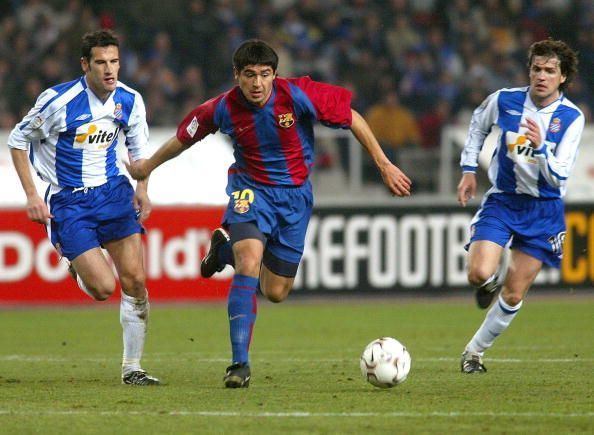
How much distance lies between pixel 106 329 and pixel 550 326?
A: 4.57m

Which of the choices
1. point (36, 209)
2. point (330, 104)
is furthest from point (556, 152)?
point (36, 209)

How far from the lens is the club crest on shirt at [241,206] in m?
8.09

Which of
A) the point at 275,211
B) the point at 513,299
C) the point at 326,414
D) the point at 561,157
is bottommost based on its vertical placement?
the point at 326,414

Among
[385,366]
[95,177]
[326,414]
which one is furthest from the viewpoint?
[95,177]

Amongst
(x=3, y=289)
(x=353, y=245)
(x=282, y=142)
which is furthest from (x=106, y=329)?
(x=282, y=142)

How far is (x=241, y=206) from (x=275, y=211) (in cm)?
25

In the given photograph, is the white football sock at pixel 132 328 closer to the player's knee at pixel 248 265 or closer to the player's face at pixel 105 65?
the player's knee at pixel 248 265

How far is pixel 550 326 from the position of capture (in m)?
12.9

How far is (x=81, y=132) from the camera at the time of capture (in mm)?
8648

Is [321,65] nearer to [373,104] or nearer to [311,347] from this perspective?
[373,104]

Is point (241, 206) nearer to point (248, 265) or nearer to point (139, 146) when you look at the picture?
point (248, 265)

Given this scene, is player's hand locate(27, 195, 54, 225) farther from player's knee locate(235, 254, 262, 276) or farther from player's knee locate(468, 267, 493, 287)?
player's knee locate(468, 267, 493, 287)

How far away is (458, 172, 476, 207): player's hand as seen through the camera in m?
8.79

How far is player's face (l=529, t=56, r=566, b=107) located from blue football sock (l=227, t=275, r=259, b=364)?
2.42 m
